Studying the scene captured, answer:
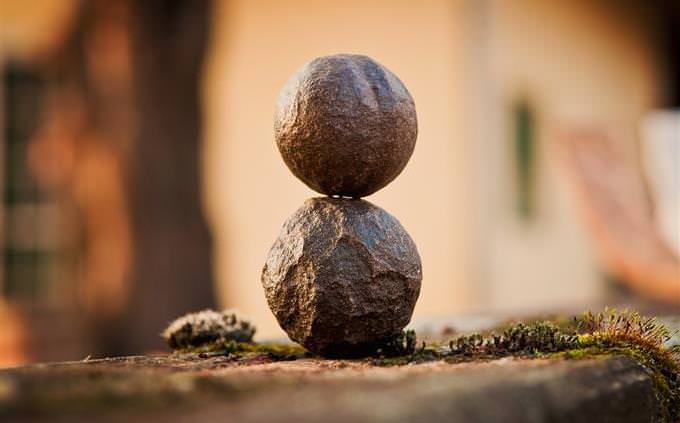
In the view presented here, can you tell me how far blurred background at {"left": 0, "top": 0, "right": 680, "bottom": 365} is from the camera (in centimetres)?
520

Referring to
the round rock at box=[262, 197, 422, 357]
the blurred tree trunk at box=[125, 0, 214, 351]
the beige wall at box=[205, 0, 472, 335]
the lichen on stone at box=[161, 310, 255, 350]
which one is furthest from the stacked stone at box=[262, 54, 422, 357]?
the beige wall at box=[205, 0, 472, 335]

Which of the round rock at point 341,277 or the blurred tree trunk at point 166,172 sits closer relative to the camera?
the round rock at point 341,277

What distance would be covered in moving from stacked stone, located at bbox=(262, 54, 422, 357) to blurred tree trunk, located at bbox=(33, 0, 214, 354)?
334cm

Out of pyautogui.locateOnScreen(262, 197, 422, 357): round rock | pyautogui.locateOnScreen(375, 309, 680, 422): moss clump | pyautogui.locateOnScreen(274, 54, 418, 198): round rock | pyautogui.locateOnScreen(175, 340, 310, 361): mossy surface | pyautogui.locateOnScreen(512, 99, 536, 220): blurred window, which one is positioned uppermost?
pyautogui.locateOnScreen(512, 99, 536, 220): blurred window

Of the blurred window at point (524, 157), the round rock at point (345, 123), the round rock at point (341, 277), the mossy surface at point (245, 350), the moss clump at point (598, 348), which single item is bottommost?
the mossy surface at point (245, 350)

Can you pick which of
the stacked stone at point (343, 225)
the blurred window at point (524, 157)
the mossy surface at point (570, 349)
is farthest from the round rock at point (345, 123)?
the blurred window at point (524, 157)

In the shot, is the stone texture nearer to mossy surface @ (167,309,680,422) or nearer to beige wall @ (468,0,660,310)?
mossy surface @ (167,309,680,422)

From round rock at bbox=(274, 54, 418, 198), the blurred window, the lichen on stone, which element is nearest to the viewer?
round rock at bbox=(274, 54, 418, 198)

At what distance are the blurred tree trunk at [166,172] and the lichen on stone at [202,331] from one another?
293cm

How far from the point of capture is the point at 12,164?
7.27 metres

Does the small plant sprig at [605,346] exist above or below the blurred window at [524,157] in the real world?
below

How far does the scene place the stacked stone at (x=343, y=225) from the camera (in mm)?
1861

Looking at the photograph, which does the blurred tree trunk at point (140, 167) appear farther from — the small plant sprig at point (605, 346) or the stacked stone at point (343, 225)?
the small plant sprig at point (605, 346)

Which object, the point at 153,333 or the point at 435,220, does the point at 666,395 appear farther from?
the point at 435,220
